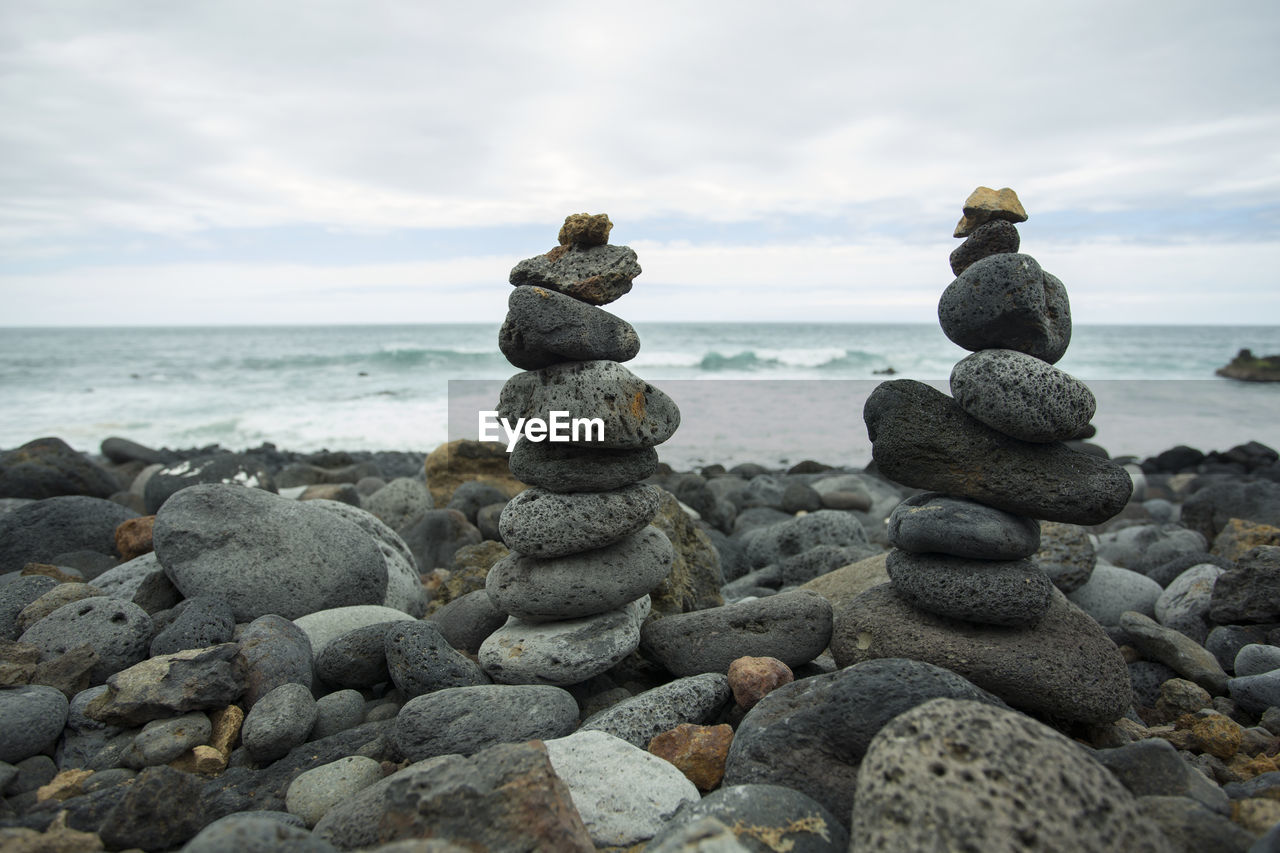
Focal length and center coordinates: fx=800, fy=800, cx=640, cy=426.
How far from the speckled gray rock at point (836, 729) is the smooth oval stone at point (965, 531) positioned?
837 mm

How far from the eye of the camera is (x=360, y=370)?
3725 centimetres

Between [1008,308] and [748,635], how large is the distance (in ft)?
7.39

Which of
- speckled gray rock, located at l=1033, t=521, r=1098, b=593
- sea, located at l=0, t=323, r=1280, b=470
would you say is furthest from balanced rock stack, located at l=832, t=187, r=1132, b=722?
sea, located at l=0, t=323, r=1280, b=470

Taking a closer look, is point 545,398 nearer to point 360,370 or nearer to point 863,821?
point 863,821

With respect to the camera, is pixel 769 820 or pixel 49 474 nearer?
pixel 769 820

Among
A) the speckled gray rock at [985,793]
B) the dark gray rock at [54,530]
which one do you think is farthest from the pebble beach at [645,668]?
the dark gray rock at [54,530]

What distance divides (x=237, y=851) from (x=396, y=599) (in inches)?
156

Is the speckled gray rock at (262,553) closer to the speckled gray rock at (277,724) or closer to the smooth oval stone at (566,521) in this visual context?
the speckled gray rock at (277,724)

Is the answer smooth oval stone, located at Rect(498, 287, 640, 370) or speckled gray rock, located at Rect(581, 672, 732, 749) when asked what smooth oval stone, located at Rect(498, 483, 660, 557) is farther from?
speckled gray rock, located at Rect(581, 672, 732, 749)

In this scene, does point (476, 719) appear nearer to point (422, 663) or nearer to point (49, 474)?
point (422, 663)

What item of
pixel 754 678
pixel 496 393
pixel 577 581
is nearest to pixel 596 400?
pixel 577 581

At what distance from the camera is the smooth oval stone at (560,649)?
14.7ft

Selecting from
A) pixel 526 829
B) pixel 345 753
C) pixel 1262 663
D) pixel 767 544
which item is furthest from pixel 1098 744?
pixel 767 544

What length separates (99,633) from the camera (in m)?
4.64
